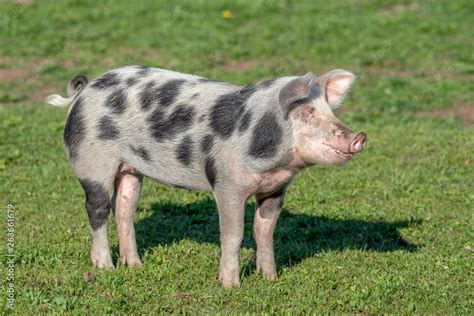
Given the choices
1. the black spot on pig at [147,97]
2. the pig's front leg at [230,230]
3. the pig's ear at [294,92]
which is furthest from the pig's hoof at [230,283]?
the black spot on pig at [147,97]

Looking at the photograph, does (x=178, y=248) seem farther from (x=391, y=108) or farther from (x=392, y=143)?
(x=391, y=108)

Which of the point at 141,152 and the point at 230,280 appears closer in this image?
the point at 230,280

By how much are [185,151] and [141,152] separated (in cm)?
45

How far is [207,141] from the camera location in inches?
299

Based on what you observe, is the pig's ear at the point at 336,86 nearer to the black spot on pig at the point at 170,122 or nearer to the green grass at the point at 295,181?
the black spot on pig at the point at 170,122

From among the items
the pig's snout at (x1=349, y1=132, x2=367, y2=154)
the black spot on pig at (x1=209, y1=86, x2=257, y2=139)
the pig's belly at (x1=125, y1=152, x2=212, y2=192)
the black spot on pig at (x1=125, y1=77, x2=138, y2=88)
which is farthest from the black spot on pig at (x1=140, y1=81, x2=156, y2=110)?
the pig's snout at (x1=349, y1=132, x2=367, y2=154)

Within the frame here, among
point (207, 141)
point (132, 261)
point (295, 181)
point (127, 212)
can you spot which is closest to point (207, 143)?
point (207, 141)

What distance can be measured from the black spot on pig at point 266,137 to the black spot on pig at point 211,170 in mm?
360

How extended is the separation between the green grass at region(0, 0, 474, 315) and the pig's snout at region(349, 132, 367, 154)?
1.22 meters

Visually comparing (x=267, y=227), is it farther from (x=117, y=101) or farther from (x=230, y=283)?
(x=117, y=101)

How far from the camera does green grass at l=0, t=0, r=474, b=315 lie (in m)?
7.60

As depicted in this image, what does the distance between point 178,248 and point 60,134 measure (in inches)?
200

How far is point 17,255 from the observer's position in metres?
8.35

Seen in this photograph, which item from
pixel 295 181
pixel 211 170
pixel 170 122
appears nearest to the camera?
pixel 211 170
